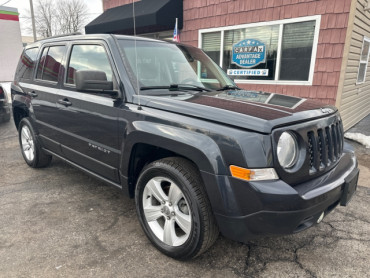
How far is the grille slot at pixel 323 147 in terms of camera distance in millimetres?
2082

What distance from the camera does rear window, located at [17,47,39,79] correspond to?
4.04 m

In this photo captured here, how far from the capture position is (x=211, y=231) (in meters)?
2.12

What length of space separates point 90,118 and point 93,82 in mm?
526

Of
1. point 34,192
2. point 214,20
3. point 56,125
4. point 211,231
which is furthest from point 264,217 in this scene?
point 214,20

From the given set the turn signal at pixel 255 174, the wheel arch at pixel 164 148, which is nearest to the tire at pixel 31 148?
the wheel arch at pixel 164 148

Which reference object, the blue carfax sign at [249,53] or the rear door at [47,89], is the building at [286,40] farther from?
the rear door at [47,89]

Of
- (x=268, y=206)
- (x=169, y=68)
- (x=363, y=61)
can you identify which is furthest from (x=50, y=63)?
(x=363, y=61)

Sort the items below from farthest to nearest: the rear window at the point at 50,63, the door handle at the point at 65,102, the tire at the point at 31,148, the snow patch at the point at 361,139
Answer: the snow patch at the point at 361,139 → the tire at the point at 31,148 → the rear window at the point at 50,63 → the door handle at the point at 65,102

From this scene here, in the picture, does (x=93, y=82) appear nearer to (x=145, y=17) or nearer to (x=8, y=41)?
(x=145, y=17)

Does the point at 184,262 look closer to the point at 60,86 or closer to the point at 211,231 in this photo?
the point at 211,231

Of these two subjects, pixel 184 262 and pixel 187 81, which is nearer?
pixel 184 262

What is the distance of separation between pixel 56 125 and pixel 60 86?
1.52 feet

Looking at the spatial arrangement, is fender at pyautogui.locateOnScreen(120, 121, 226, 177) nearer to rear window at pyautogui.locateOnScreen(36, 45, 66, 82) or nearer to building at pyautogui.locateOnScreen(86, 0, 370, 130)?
rear window at pyautogui.locateOnScreen(36, 45, 66, 82)

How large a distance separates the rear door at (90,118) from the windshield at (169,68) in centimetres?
24
